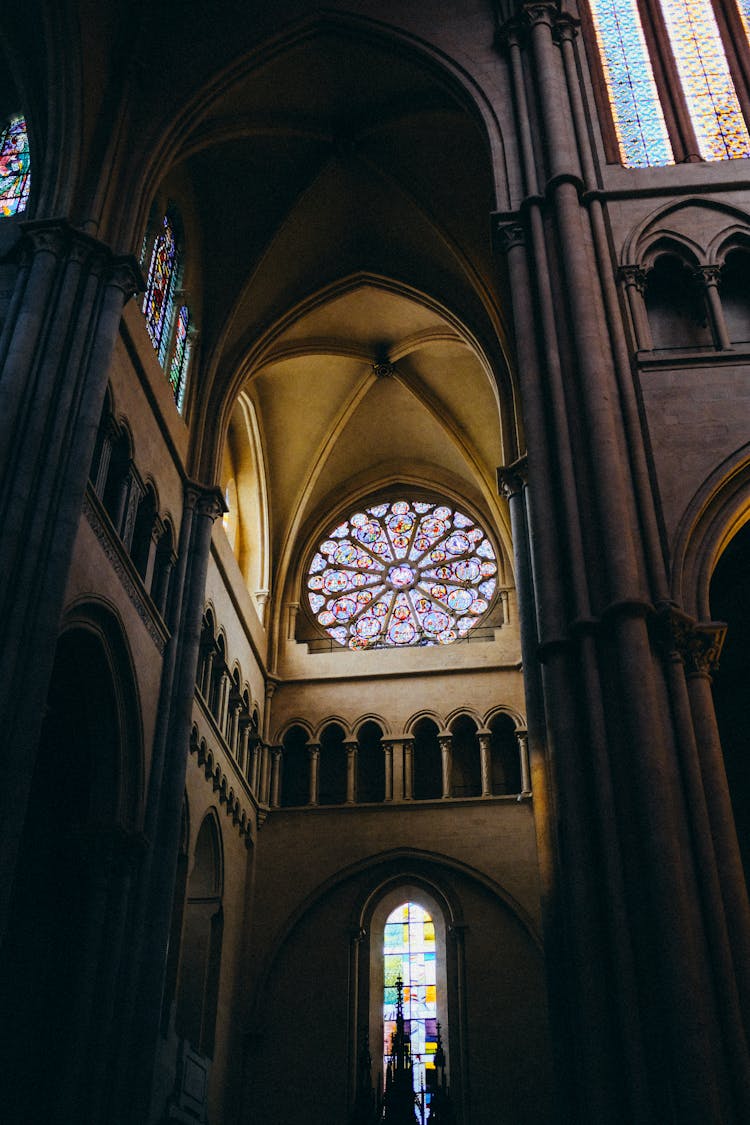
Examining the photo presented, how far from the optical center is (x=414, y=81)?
51.5ft

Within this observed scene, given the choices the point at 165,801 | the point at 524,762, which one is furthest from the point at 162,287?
the point at 524,762

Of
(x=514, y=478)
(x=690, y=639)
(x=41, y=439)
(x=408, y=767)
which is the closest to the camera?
(x=690, y=639)

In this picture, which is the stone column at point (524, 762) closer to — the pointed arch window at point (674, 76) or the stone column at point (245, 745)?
the stone column at point (245, 745)

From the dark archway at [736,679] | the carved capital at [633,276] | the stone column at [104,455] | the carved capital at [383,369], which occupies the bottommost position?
the dark archway at [736,679]

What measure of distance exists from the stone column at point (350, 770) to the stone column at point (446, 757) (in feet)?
5.04

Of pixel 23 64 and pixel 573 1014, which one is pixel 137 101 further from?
pixel 573 1014

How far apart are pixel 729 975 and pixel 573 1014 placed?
1.12 metres

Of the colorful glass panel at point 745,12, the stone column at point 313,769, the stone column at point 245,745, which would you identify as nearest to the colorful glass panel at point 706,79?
the colorful glass panel at point 745,12

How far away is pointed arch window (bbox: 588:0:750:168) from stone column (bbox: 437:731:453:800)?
1015cm

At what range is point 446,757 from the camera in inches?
752

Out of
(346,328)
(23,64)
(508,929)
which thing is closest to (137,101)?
(23,64)

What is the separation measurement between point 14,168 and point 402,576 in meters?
10.9

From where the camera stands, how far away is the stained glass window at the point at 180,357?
16031mm

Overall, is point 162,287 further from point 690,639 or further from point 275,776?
point 690,639
